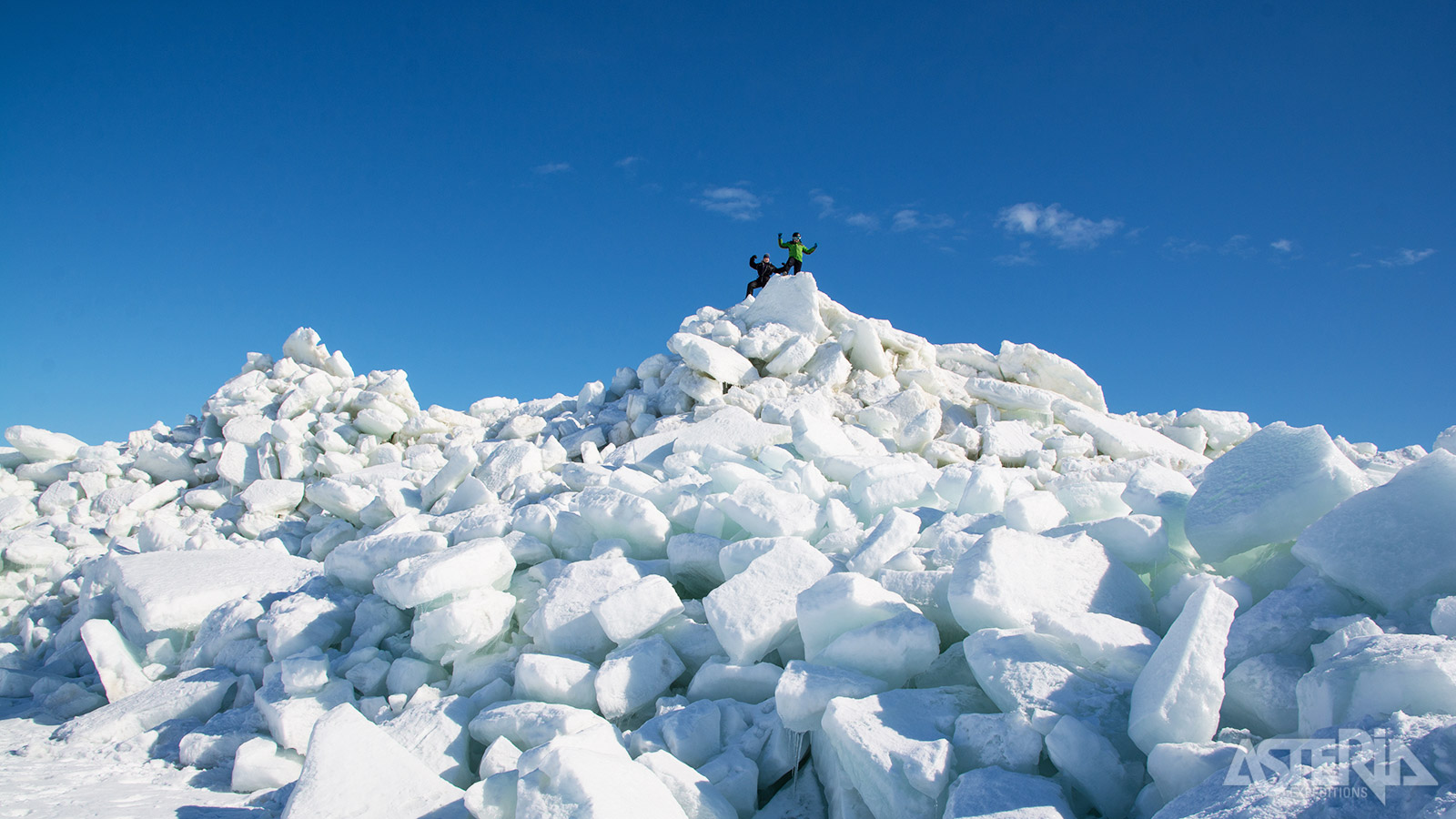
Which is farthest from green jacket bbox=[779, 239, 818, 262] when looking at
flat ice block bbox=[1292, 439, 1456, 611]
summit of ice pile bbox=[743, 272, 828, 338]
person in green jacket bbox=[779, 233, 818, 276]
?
flat ice block bbox=[1292, 439, 1456, 611]

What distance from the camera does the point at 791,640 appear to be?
94.1 inches

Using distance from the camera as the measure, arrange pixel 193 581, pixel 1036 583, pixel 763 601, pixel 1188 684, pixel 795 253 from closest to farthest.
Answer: pixel 1188 684 < pixel 1036 583 < pixel 763 601 < pixel 193 581 < pixel 795 253

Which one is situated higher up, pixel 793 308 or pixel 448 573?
pixel 793 308

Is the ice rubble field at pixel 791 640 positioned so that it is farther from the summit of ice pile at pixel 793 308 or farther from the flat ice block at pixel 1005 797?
the summit of ice pile at pixel 793 308

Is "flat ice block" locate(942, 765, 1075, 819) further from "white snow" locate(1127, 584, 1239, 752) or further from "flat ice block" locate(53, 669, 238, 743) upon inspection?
"flat ice block" locate(53, 669, 238, 743)

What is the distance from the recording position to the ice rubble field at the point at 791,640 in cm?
153

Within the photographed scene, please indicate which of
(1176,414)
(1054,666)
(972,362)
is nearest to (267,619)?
(1054,666)

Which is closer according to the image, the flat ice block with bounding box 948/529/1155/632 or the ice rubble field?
the ice rubble field

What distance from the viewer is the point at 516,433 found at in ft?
23.8

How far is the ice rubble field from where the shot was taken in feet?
5.02

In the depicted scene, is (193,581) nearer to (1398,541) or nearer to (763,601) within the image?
(763,601)

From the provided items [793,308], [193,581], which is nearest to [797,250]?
[793,308]

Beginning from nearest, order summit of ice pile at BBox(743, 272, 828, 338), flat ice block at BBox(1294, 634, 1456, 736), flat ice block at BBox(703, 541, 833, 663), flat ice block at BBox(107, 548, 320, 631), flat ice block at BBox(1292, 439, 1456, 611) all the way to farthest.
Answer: flat ice block at BBox(1294, 634, 1456, 736), flat ice block at BBox(1292, 439, 1456, 611), flat ice block at BBox(703, 541, 833, 663), flat ice block at BBox(107, 548, 320, 631), summit of ice pile at BBox(743, 272, 828, 338)

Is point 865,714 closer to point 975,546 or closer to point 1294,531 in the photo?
point 975,546
